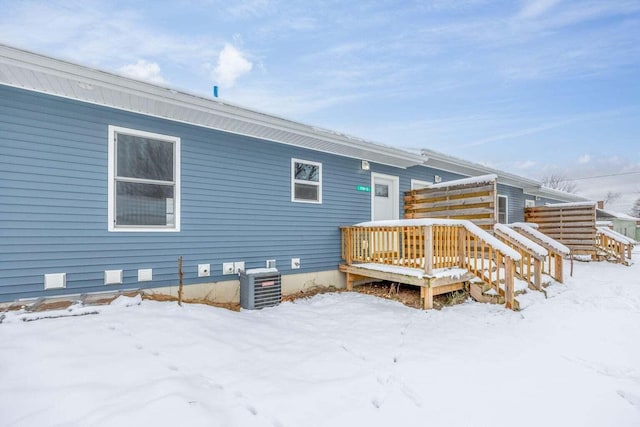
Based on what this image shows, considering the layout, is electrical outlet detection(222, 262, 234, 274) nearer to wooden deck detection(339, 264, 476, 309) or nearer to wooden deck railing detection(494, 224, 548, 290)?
wooden deck detection(339, 264, 476, 309)

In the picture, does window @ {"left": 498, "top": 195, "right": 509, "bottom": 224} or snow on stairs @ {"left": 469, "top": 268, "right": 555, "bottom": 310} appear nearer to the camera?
snow on stairs @ {"left": 469, "top": 268, "right": 555, "bottom": 310}

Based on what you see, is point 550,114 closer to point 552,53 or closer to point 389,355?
point 552,53

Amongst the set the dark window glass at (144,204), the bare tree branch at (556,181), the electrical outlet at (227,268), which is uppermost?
the bare tree branch at (556,181)

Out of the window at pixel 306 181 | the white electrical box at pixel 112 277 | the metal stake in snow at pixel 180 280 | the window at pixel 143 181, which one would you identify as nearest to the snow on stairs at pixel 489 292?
the window at pixel 306 181

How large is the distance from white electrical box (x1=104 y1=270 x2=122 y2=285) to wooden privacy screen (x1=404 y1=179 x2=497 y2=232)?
6.45 metres

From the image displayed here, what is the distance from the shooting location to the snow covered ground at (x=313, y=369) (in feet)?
6.92

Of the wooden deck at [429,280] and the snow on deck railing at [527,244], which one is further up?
the snow on deck railing at [527,244]

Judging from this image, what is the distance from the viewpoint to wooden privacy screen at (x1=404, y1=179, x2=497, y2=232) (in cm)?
670

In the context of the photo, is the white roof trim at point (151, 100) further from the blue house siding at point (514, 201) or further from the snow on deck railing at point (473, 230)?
the blue house siding at point (514, 201)

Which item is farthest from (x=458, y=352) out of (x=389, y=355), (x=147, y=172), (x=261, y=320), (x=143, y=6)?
(x=143, y=6)

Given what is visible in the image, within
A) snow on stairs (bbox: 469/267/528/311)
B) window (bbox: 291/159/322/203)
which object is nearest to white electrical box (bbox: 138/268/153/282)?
window (bbox: 291/159/322/203)

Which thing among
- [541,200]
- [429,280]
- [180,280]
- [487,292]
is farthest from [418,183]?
[541,200]

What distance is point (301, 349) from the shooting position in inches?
133

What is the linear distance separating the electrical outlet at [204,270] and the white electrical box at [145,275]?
27.9 inches
